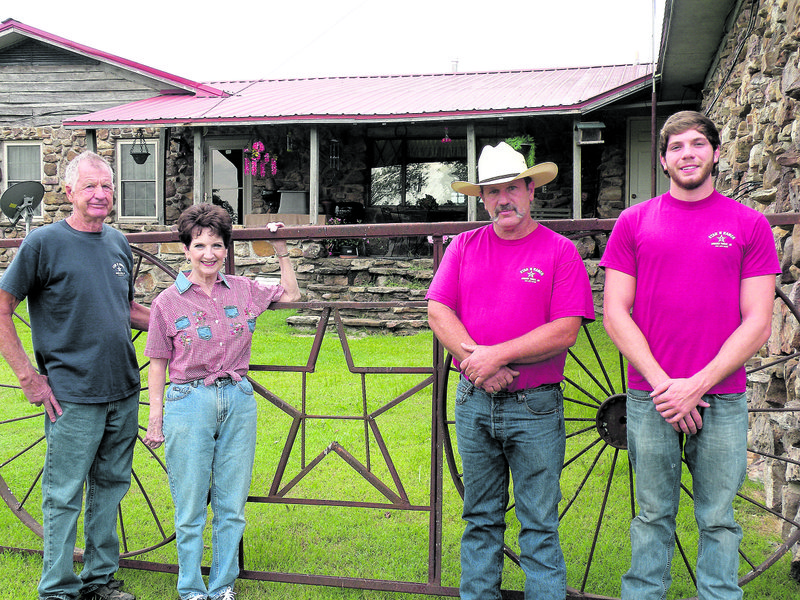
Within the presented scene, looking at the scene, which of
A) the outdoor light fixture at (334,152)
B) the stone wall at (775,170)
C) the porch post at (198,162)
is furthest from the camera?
the outdoor light fixture at (334,152)

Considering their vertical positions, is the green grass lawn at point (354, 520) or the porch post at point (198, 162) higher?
the porch post at point (198, 162)

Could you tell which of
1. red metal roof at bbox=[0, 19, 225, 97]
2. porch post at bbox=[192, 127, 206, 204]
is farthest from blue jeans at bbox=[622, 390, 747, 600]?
red metal roof at bbox=[0, 19, 225, 97]

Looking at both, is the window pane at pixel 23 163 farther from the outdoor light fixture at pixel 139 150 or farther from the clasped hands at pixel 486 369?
the clasped hands at pixel 486 369

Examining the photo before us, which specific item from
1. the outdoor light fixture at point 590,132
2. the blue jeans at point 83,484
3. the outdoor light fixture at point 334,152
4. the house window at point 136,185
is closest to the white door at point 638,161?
the outdoor light fixture at point 590,132

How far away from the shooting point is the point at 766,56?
13.6 feet

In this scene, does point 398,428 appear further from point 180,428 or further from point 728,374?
point 728,374

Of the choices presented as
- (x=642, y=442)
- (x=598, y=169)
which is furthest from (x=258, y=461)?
(x=598, y=169)

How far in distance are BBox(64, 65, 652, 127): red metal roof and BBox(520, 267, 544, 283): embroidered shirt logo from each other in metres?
8.61

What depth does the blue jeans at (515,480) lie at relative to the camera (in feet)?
8.04

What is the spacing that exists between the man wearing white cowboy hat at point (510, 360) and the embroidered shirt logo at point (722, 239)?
0.42 metres

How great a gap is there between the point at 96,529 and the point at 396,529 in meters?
1.48

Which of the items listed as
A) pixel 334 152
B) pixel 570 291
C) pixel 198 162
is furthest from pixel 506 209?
pixel 334 152

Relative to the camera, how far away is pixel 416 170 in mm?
13617

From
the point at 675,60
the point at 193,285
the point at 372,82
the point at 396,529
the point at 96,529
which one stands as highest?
the point at 372,82
